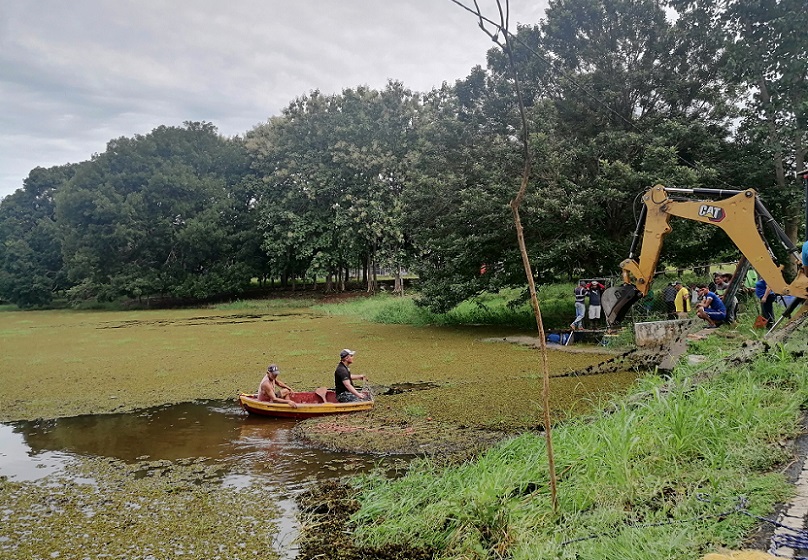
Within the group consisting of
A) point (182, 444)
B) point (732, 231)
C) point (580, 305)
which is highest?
point (732, 231)

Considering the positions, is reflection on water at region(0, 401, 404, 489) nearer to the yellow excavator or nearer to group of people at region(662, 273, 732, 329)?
the yellow excavator

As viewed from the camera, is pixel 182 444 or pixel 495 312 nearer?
pixel 182 444

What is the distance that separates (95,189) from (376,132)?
49.9ft

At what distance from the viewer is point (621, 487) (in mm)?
3303

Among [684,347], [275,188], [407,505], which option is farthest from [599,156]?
[275,188]

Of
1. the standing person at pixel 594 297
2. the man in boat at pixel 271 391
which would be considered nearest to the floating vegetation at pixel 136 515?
the man in boat at pixel 271 391

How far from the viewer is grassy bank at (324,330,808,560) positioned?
2.71 metres

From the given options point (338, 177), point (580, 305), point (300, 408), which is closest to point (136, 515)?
point (300, 408)

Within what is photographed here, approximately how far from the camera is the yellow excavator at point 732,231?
7.77 m

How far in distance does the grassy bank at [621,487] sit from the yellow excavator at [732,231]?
3.68 meters

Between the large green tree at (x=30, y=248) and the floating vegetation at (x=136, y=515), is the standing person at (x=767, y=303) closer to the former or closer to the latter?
the floating vegetation at (x=136, y=515)

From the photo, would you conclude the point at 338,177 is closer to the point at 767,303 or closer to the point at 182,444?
the point at 767,303

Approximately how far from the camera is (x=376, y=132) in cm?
Result: 2584

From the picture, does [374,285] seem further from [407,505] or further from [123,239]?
[407,505]
